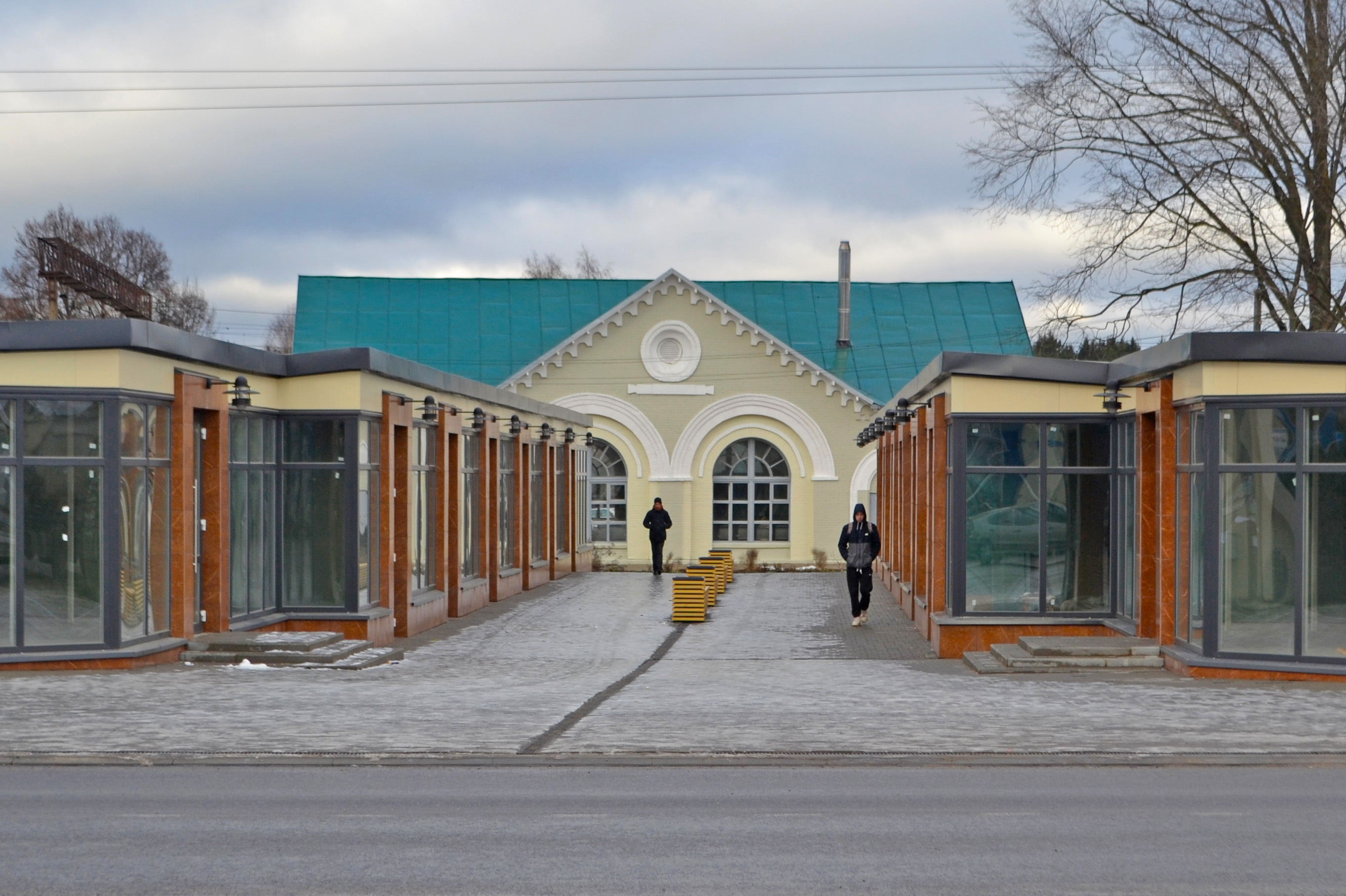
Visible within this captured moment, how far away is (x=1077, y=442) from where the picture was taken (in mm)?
18297

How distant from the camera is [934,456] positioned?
19.3m

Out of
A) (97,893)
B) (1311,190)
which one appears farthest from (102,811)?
(1311,190)

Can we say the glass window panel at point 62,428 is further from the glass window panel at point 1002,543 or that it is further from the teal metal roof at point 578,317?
the teal metal roof at point 578,317

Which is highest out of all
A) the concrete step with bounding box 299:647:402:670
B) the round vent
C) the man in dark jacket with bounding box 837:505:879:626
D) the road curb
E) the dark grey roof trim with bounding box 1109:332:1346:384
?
the round vent

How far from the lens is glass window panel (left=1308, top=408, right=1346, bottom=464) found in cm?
1451

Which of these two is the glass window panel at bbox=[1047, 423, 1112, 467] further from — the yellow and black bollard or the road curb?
the road curb

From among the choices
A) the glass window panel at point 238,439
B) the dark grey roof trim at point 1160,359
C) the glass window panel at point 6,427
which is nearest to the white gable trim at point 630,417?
the dark grey roof trim at point 1160,359

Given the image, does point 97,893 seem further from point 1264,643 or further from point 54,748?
point 1264,643

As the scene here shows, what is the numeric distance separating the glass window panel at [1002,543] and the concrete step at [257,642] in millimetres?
7691

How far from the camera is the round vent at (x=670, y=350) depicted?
139ft

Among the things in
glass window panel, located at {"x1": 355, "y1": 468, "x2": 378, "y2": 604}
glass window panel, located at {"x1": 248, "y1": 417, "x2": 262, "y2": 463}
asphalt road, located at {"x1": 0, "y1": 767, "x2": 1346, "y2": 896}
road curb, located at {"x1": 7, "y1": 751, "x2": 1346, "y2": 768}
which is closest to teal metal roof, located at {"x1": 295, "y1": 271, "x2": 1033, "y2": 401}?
glass window panel, located at {"x1": 355, "y1": 468, "x2": 378, "y2": 604}

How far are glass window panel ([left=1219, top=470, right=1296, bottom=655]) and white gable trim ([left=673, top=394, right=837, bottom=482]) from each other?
88.2 ft

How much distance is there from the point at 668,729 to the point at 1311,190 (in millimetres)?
19416

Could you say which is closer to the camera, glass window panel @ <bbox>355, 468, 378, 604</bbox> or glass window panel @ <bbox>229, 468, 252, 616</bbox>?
glass window panel @ <bbox>229, 468, 252, 616</bbox>
